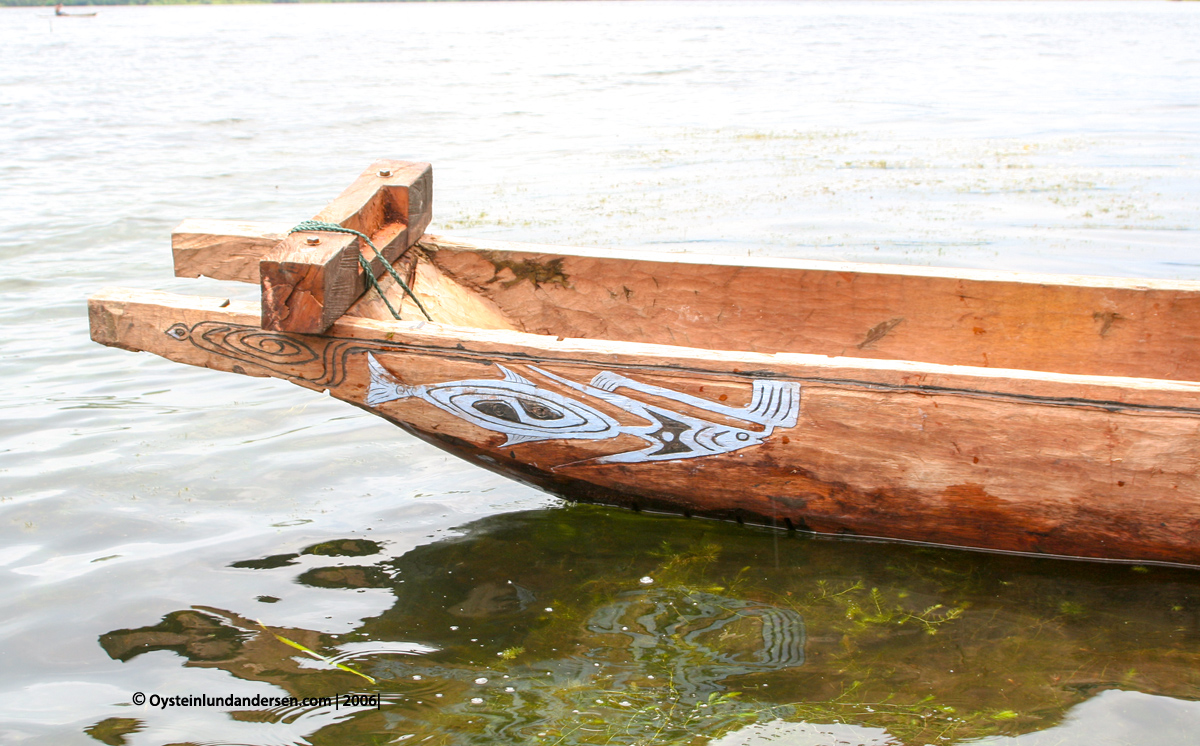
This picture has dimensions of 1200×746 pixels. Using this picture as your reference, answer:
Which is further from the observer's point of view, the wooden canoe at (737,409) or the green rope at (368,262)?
the green rope at (368,262)

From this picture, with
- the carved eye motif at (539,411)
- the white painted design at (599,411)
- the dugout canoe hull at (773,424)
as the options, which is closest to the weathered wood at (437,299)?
the dugout canoe hull at (773,424)

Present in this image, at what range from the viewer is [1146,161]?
31.6ft

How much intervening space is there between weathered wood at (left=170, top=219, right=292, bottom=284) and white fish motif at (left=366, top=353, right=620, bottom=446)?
2.57 ft

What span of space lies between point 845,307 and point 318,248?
209cm

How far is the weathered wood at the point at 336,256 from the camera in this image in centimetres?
287

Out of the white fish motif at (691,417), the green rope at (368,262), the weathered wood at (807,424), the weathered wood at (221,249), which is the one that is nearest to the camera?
the weathered wood at (807,424)

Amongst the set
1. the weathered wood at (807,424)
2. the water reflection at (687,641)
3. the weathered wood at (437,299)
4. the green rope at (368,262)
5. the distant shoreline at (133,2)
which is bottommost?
the water reflection at (687,641)

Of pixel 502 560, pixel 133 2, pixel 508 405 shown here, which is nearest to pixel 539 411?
pixel 508 405

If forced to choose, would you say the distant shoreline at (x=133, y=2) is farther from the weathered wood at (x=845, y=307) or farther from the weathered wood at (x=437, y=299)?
the weathered wood at (x=845, y=307)

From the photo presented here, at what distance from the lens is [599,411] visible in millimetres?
2969

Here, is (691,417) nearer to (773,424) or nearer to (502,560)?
(773,424)

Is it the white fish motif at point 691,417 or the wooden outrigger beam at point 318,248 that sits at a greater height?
the wooden outrigger beam at point 318,248

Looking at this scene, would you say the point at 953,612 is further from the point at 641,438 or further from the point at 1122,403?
the point at 641,438

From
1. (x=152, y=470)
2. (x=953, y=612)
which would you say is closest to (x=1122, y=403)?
(x=953, y=612)
